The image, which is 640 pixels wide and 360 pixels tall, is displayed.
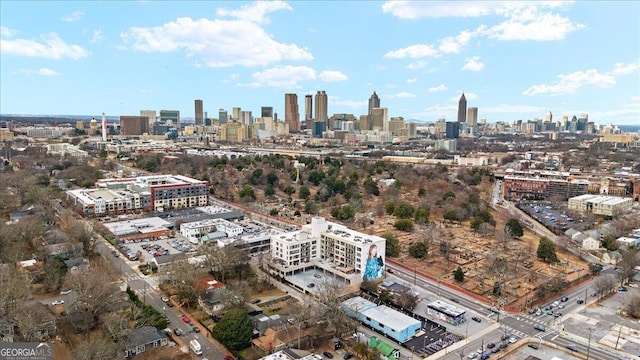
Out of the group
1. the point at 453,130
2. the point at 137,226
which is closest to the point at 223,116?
the point at 453,130

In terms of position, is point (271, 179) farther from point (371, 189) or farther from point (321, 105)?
point (321, 105)

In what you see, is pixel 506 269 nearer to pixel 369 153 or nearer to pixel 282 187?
pixel 282 187

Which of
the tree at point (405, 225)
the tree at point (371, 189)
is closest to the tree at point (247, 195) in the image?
the tree at point (371, 189)

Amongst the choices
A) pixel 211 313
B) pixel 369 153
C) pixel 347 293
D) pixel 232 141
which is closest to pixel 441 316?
pixel 347 293

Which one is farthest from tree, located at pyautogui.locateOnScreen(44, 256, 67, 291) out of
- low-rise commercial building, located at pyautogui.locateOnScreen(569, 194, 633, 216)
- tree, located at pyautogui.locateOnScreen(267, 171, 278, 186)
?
low-rise commercial building, located at pyautogui.locateOnScreen(569, 194, 633, 216)

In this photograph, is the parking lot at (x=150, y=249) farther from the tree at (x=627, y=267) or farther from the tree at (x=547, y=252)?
the tree at (x=627, y=267)

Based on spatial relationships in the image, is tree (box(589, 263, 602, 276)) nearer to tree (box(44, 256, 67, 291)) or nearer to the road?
the road

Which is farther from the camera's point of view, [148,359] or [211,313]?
[211,313]
